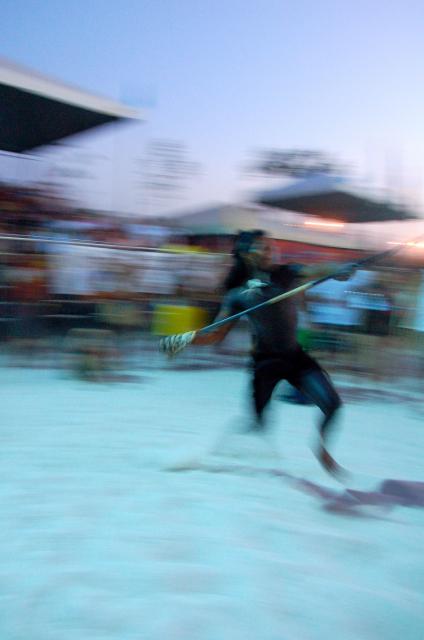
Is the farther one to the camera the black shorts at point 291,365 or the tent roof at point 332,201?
the tent roof at point 332,201

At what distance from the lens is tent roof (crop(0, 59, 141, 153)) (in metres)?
8.12

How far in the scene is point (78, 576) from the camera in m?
2.43

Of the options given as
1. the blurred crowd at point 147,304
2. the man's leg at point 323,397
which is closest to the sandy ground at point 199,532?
the man's leg at point 323,397

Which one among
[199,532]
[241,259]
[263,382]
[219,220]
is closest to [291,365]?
[263,382]

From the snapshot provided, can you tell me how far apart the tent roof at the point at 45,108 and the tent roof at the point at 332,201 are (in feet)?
13.4

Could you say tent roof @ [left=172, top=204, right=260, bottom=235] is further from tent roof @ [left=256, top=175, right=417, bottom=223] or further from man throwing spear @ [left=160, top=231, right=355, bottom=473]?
man throwing spear @ [left=160, top=231, right=355, bottom=473]

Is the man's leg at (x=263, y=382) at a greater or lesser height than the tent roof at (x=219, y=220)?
lesser

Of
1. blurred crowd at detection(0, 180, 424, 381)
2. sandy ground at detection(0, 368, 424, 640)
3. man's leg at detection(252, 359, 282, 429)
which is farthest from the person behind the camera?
blurred crowd at detection(0, 180, 424, 381)

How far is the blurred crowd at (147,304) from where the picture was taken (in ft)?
23.1

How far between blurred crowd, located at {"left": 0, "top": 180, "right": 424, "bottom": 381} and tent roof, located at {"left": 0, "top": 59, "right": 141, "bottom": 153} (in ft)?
5.42

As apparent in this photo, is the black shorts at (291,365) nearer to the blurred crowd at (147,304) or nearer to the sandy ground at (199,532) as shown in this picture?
the sandy ground at (199,532)

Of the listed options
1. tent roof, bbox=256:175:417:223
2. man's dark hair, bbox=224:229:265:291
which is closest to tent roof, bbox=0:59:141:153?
tent roof, bbox=256:175:417:223

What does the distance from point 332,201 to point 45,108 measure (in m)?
5.75

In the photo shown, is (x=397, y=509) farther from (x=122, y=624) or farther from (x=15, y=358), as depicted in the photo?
(x=15, y=358)
